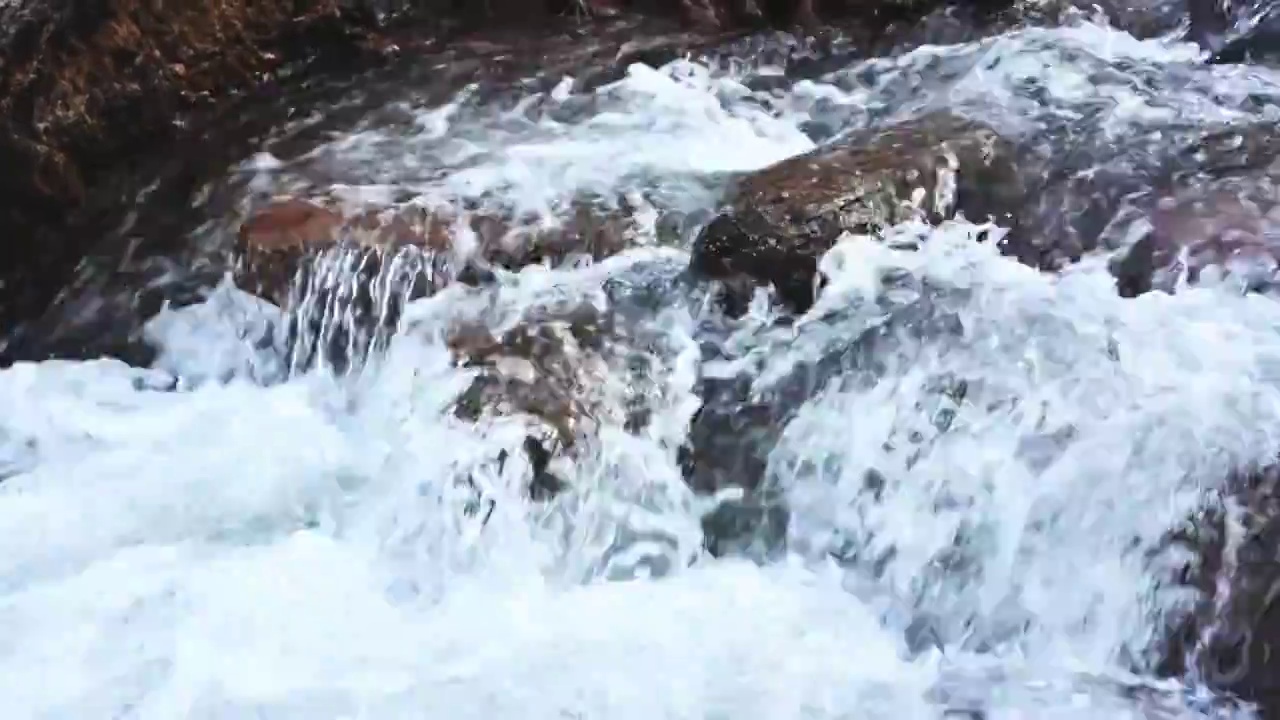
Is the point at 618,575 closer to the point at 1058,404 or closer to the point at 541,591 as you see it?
the point at 541,591

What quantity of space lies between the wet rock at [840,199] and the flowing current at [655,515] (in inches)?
3.9

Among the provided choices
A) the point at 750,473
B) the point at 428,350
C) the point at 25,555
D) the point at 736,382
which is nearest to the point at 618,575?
the point at 750,473

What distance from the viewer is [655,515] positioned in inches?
136

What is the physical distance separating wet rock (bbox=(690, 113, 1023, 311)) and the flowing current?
0.32ft

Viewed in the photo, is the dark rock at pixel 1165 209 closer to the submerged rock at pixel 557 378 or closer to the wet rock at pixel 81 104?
the submerged rock at pixel 557 378

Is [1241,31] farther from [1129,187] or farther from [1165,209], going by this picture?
[1165,209]

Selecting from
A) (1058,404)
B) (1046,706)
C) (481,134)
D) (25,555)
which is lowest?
(1046,706)

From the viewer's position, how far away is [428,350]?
3.88m

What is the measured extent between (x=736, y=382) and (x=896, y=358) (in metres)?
0.48

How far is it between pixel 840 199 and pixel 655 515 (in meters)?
1.23

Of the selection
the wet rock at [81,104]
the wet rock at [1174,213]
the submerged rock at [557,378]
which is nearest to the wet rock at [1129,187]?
the wet rock at [1174,213]

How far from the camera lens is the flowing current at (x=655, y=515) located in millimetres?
3039

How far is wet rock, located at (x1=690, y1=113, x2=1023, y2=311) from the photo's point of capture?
155 inches

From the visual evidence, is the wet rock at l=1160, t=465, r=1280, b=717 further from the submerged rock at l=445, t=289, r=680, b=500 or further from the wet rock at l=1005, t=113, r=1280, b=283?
the submerged rock at l=445, t=289, r=680, b=500
